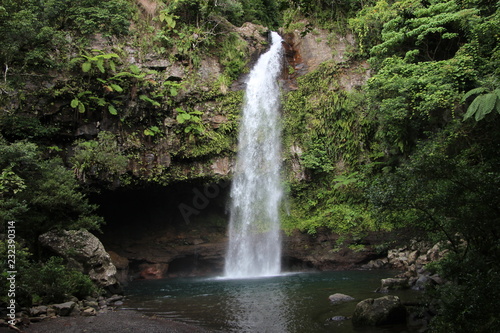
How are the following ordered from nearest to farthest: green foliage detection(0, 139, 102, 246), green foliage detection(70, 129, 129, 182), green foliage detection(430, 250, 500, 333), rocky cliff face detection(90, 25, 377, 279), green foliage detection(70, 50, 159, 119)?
green foliage detection(430, 250, 500, 333), green foliage detection(0, 139, 102, 246), green foliage detection(70, 129, 129, 182), green foliage detection(70, 50, 159, 119), rocky cliff face detection(90, 25, 377, 279)

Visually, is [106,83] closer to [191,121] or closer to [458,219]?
[191,121]

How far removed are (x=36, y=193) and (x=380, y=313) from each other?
11.1 meters

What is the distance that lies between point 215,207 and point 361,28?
13.1 meters

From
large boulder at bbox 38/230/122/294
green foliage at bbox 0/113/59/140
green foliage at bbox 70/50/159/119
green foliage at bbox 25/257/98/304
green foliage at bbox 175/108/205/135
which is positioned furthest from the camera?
green foliage at bbox 175/108/205/135

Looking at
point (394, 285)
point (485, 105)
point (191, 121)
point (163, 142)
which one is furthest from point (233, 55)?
point (394, 285)

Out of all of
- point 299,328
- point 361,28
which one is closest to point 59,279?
point 299,328

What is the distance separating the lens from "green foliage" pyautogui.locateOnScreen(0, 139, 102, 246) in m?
10.9

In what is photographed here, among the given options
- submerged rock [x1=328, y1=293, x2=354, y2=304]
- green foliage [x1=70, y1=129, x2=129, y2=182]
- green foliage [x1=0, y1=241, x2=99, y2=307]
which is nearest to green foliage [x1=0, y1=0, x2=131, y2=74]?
green foliage [x1=70, y1=129, x2=129, y2=182]

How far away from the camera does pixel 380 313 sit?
284 inches

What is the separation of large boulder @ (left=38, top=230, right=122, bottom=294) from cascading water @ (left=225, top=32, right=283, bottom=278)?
7.08m

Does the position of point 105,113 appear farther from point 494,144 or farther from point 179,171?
point 494,144

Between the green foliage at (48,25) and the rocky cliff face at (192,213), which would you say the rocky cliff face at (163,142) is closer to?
the rocky cliff face at (192,213)

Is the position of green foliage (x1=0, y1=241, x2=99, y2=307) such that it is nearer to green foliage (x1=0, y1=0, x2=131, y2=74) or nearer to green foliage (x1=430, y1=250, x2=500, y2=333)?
green foliage (x1=0, y1=0, x2=131, y2=74)

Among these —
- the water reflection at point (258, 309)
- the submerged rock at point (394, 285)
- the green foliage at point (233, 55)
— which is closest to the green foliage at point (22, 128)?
the green foliage at point (233, 55)
